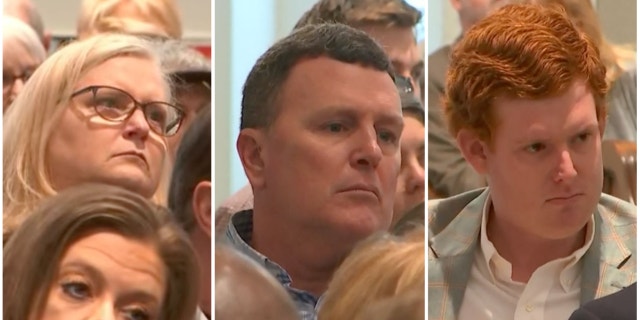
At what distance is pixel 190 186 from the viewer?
278 cm

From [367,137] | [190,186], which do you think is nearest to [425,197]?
[367,137]

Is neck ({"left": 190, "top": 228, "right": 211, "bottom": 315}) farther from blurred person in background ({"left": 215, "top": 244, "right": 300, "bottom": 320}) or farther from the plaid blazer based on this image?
the plaid blazer

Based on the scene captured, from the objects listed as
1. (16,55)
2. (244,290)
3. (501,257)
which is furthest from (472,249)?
(16,55)

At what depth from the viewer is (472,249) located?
9.10 feet

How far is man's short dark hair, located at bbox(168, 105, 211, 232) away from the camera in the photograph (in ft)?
9.10

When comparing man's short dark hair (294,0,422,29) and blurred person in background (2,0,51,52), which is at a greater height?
blurred person in background (2,0,51,52)

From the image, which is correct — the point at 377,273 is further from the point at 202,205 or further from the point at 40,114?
the point at 40,114

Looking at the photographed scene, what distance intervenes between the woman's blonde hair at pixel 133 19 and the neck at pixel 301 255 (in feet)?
1.71

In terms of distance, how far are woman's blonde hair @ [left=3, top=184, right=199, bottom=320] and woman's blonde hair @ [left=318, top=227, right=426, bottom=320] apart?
366mm

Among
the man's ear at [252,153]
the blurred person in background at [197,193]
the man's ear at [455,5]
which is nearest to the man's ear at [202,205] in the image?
the blurred person in background at [197,193]

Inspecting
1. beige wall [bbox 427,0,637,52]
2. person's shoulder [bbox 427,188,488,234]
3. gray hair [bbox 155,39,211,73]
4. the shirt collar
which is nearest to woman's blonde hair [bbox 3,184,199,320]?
gray hair [bbox 155,39,211,73]

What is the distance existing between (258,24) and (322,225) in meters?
0.53

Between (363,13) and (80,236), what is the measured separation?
0.90m

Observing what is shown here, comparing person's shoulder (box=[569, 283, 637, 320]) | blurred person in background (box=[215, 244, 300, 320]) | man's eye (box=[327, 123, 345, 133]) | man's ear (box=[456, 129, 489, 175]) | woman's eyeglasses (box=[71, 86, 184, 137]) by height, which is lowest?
person's shoulder (box=[569, 283, 637, 320])
